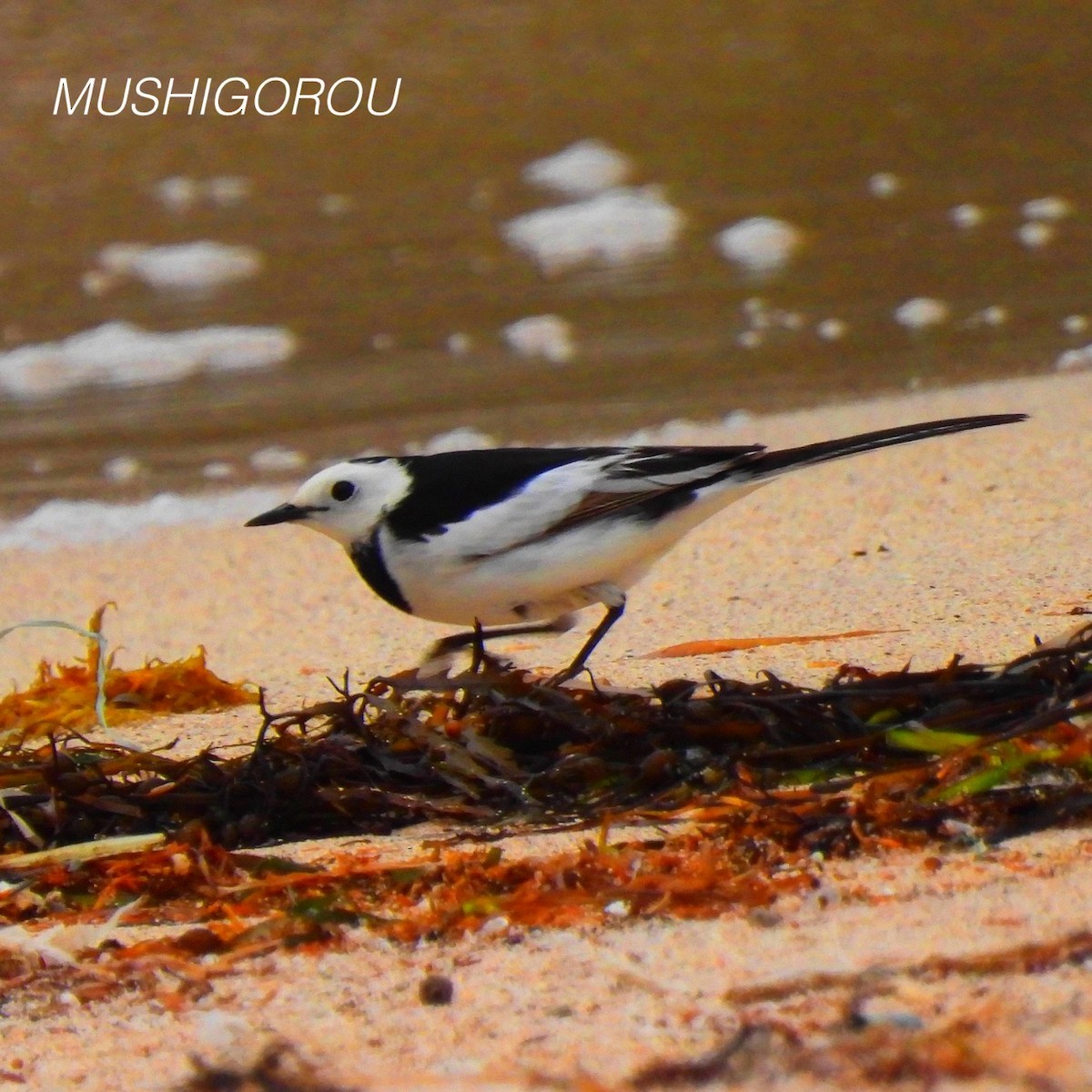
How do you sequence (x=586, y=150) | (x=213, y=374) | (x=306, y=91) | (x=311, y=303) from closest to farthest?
1. (x=213, y=374)
2. (x=311, y=303)
3. (x=586, y=150)
4. (x=306, y=91)

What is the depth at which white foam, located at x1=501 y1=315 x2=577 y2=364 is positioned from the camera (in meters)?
7.74

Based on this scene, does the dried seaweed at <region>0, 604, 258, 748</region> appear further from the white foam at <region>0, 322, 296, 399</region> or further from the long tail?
the white foam at <region>0, 322, 296, 399</region>

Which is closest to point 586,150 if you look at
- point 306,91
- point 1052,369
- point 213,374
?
point 306,91

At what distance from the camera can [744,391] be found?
23.3 feet

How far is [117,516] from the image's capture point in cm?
629

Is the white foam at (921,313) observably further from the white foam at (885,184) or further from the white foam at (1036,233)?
the white foam at (885,184)

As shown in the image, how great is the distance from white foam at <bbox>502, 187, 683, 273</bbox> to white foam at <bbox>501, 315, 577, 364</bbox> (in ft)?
2.82

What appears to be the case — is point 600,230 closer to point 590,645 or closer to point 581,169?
point 581,169

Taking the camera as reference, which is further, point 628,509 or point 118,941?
point 628,509

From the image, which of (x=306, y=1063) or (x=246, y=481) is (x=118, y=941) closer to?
(x=306, y=1063)

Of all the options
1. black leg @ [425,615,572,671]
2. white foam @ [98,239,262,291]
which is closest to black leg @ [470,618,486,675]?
black leg @ [425,615,572,671]

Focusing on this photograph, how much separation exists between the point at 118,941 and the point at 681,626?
206 cm

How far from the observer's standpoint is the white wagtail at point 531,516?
136 inches

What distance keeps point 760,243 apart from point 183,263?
9.61 ft
